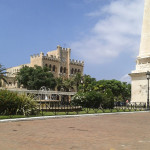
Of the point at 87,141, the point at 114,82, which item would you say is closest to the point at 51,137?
the point at 87,141

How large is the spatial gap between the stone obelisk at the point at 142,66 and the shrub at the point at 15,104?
16.5 metres

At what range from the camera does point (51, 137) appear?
809 centimetres

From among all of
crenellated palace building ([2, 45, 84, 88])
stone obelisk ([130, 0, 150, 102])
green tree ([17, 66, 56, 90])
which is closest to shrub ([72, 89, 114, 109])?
stone obelisk ([130, 0, 150, 102])

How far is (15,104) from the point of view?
15.6 metres

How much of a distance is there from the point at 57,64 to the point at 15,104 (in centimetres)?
6362

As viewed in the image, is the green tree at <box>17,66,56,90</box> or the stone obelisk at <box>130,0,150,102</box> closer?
the stone obelisk at <box>130,0,150,102</box>

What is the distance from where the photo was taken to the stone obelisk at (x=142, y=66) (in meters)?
28.7

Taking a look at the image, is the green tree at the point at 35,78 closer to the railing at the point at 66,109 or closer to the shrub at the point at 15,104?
the railing at the point at 66,109

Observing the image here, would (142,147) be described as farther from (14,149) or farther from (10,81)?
(10,81)

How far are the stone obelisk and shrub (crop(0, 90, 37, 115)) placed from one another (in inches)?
649

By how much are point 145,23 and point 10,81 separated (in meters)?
55.4

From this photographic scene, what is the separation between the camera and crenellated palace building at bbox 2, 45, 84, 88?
75.0 meters

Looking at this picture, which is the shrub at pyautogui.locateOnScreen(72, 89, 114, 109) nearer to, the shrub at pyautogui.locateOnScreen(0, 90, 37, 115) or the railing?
the railing

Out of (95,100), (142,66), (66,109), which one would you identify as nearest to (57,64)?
(142,66)
